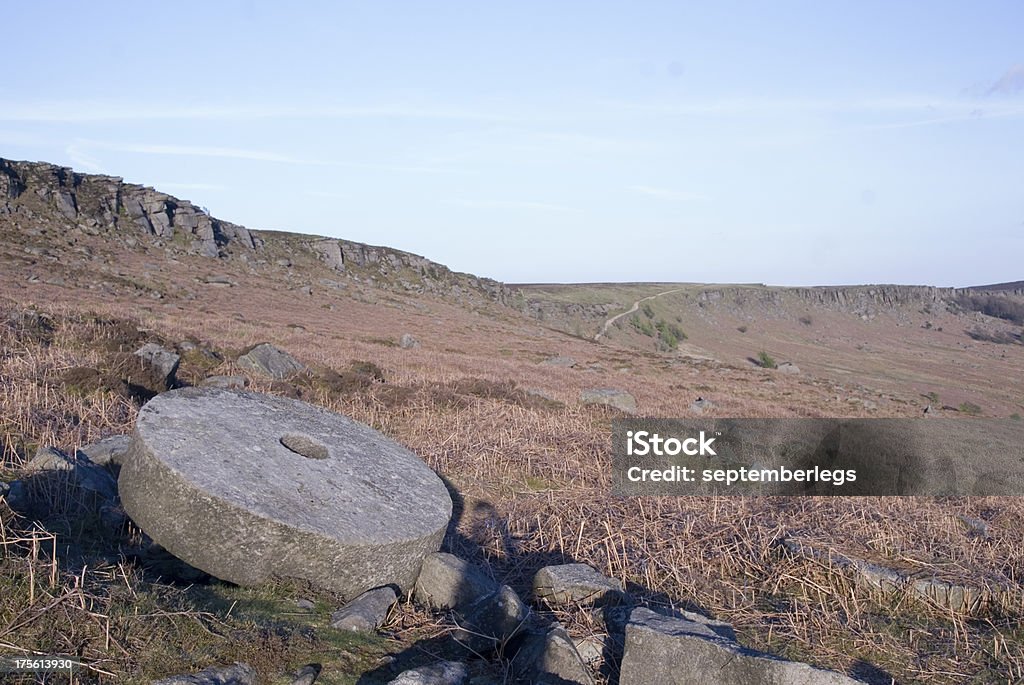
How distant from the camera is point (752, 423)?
18688 millimetres

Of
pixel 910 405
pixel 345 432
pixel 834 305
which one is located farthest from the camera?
pixel 834 305

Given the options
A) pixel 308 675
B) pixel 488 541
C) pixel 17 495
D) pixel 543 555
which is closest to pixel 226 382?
pixel 17 495

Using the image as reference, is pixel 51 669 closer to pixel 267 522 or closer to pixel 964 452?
pixel 267 522

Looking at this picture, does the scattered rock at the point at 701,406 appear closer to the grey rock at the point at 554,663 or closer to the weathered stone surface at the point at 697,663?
the grey rock at the point at 554,663

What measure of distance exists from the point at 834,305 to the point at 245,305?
11000 centimetres

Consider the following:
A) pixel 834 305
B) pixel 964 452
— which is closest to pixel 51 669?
pixel 964 452

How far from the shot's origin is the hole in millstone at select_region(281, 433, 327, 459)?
688cm

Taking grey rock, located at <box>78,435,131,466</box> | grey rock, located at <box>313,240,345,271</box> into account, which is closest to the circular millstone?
grey rock, located at <box>78,435,131,466</box>

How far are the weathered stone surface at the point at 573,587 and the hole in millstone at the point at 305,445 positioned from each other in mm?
2327

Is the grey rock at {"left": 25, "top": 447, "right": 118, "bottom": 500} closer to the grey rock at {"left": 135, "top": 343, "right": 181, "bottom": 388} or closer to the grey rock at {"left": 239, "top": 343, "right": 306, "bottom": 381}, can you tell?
the grey rock at {"left": 135, "top": 343, "right": 181, "bottom": 388}

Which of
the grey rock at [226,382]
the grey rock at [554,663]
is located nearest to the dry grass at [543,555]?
the grey rock at [554,663]

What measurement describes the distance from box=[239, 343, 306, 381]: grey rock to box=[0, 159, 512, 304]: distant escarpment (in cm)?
3964

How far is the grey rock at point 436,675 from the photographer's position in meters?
4.17

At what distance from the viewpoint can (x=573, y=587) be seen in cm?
579
